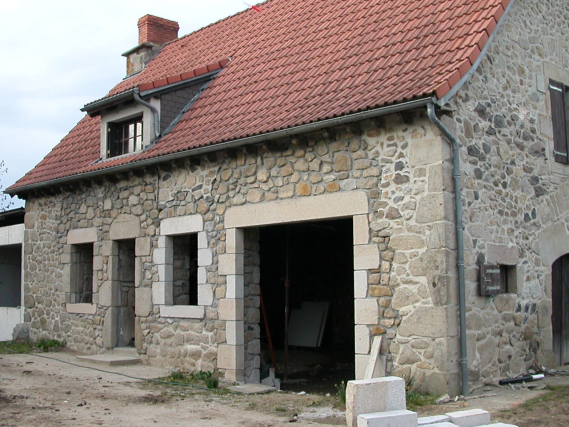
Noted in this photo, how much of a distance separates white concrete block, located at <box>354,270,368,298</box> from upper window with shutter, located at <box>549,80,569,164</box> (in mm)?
3464

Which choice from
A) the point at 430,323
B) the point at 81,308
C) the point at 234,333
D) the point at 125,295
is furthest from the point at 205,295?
the point at 430,323

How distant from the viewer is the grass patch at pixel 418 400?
21.3 feet

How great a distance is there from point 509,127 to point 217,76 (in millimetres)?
5072

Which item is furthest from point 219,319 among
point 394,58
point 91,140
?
point 91,140

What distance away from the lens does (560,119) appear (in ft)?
30.5

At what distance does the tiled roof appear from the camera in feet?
25.1

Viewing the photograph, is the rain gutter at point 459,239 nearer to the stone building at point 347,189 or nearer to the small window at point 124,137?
the stone building at point 347,189

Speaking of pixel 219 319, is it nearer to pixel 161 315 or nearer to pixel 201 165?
pixel 161 315

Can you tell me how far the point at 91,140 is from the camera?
12.8 metres

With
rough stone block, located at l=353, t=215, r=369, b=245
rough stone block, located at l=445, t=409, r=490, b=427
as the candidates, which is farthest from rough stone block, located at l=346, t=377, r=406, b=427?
rough stone block, located at l=353, t=215, r=369, b=245

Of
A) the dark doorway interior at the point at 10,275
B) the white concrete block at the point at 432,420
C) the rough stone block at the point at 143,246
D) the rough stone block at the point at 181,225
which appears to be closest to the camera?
the white concrete block at the point at 432,420

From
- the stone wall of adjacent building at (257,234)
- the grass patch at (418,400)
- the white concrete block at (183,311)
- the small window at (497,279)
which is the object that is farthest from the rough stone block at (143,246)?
the small window at (497,279)

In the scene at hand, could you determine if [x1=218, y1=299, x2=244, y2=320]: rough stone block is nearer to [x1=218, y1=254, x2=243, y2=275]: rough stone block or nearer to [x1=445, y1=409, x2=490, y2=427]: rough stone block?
[x1=218, y1=254, x2=243, y2=275]: rough stone block

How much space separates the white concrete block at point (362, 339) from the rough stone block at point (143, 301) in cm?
395
